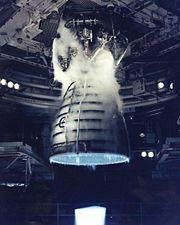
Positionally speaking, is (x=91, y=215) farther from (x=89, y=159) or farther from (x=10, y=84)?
(x=89, y=159)

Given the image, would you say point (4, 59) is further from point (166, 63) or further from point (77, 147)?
point (77, 147)

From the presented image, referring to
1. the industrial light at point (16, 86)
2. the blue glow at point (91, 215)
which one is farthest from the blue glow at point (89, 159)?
the blue glow at point (91, 215)

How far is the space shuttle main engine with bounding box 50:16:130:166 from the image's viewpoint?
495 cm

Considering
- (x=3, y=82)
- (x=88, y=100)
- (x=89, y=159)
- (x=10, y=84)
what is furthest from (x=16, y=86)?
(x=88, y=100)

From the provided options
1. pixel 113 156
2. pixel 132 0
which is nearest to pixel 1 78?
pixel 132 0

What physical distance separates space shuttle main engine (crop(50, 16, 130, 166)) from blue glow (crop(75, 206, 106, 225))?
7.08 metres

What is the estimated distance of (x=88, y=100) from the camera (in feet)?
17.0

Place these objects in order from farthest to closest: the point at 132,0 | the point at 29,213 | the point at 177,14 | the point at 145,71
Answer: the point at 29,213 → the point at 145,71 → the point at 177,14 → the point at 132,0

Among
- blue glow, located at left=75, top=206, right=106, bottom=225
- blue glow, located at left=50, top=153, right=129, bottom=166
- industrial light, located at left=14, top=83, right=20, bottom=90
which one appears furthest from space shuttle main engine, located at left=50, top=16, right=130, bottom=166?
blue glow, located at left=75, top=206, right=106, bottom=225

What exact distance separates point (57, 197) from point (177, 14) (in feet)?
24.6

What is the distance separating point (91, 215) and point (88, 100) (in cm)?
789

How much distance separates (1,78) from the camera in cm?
849

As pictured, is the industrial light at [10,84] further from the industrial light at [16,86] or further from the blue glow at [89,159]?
the blue glow at [89,159]

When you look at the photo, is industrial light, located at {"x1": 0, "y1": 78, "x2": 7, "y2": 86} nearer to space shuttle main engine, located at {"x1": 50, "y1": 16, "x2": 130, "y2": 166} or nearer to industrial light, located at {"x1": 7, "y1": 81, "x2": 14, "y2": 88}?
industrial light, located at {"x1": 7, "y1": 81, "x2": 14, "y2": 88}
